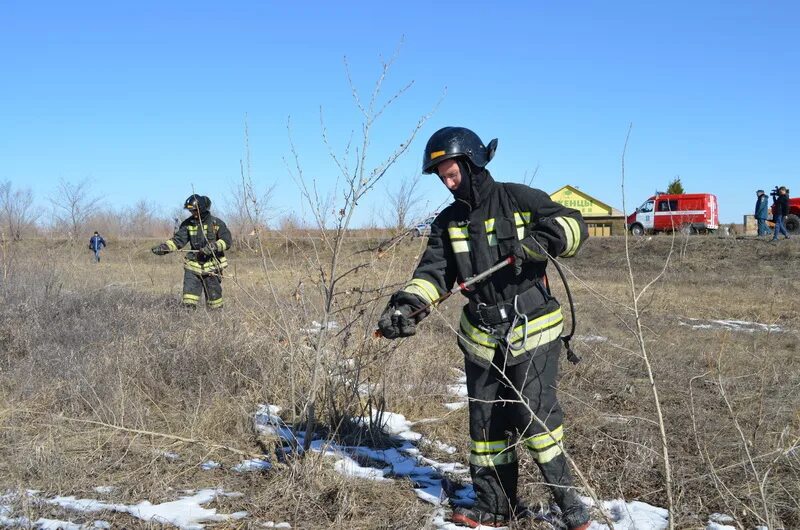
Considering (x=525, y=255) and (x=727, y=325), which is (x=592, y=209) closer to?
(x=727, y=325)

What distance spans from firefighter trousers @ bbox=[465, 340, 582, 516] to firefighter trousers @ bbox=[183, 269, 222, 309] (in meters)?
5.77

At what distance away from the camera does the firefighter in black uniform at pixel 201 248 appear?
334 inches

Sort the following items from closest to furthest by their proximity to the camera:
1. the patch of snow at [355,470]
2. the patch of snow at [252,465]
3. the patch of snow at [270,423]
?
the patch of snow at [355,470] < the patch of snow at [252,465] < the patch of snow at [270,423]

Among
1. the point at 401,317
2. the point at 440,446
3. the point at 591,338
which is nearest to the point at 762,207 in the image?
the point at 591,338

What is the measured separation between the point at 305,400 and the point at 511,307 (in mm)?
1487

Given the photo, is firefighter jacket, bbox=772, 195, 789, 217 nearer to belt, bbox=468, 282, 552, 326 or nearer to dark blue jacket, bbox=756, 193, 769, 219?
dark blue jacket, bbox=756, 193, 769, 219

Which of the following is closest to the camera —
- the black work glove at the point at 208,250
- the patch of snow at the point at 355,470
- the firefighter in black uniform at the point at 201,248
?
the patch of snow at the point at 355,470

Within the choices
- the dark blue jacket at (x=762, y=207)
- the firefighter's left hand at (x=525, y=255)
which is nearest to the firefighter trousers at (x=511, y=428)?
the firefighter's left hand at (x=525, y=255)

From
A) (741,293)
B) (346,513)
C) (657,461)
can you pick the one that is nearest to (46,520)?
(346,513)

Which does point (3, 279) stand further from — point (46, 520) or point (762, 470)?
point (762, 470)

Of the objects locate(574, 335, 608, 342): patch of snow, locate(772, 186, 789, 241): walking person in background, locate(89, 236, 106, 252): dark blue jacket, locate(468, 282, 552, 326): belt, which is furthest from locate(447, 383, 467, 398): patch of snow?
locate(89, 236, 106, 252): dark blue jacket

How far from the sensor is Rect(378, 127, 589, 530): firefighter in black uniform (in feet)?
10.4

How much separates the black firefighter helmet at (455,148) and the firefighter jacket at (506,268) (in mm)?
87

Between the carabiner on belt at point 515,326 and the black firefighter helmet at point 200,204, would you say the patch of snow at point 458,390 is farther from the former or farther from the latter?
the black firefighter helmet at point 200,204
